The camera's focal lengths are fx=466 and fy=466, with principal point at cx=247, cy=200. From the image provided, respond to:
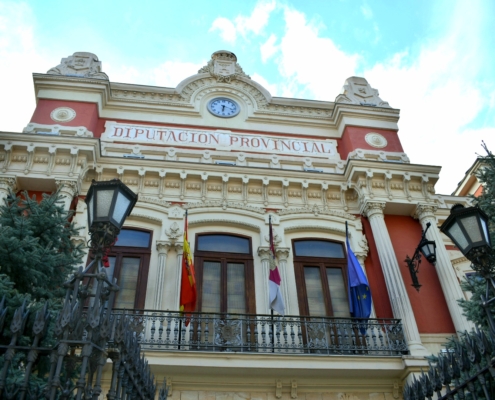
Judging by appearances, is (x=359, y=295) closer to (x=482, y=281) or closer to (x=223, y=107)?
(x=482, y=281)

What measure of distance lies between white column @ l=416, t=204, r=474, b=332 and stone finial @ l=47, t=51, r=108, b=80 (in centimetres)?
1036

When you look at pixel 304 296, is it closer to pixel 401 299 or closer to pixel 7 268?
pixel 401 299

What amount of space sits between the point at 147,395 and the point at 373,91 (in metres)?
13.7

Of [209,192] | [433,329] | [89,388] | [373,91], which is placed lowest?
[89,388]

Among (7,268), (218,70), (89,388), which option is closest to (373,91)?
(218,70)

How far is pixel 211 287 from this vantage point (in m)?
10.9

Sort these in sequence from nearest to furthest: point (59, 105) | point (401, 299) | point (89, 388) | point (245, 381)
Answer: point (89, 388), point (245, 381), point (401, 299), point (59, 105)

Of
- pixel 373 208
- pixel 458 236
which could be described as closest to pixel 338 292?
pixel 373 208

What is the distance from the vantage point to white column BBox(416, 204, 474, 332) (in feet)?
34.2

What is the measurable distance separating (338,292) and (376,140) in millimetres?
5443

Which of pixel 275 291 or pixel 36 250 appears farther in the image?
pixel 275 291

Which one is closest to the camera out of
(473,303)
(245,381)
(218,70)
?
(473,303)

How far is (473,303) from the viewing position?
7.51m

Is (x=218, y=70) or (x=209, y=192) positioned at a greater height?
(x=218, y=70)
